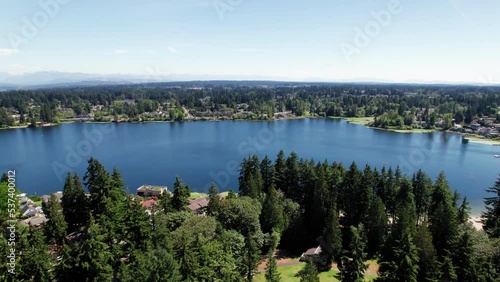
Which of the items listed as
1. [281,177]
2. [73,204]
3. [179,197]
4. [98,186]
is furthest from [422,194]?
[73,204]

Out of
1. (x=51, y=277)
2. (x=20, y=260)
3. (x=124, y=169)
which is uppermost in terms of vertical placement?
(x=20, y=260)

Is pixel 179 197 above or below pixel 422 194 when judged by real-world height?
below

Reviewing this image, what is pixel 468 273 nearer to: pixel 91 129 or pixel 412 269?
pixel 412 269

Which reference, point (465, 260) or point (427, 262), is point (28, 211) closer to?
point (427, 262)

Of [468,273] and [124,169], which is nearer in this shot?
[468,273]

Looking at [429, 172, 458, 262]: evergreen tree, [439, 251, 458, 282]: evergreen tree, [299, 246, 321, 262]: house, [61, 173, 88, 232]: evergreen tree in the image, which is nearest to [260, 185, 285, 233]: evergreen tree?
[299, 246, 321, 262]: house

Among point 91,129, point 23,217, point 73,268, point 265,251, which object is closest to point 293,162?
point 265,251
